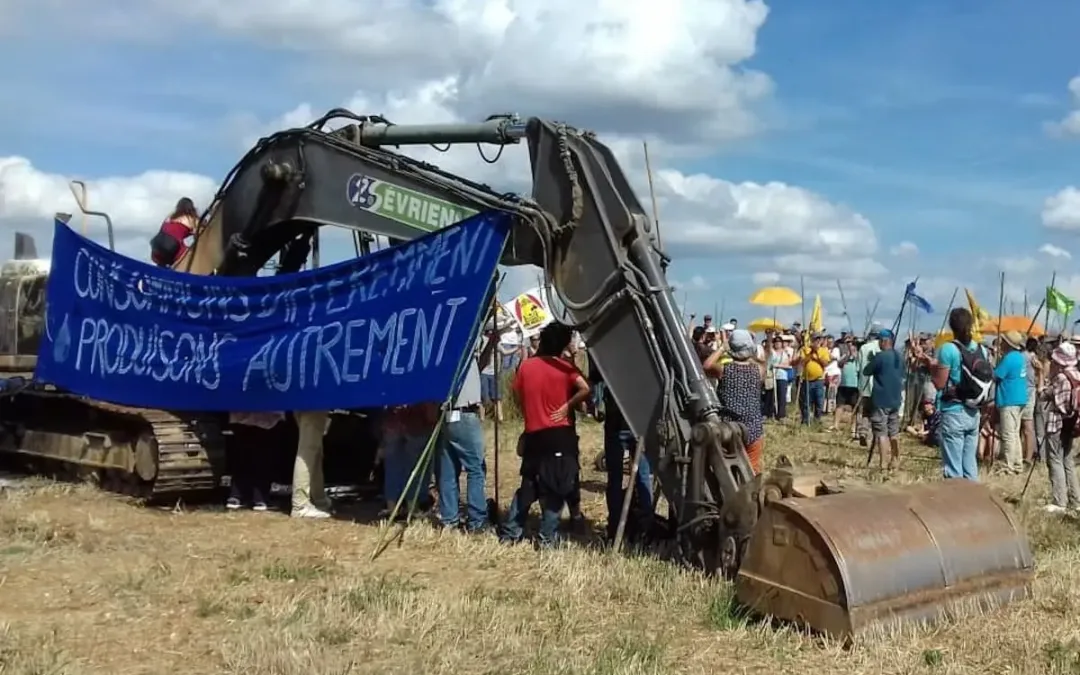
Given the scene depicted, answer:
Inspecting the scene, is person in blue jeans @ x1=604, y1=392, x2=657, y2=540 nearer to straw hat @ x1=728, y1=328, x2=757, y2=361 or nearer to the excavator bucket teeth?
straw hat @ x1=728, y1=328, x2=757, y2=361

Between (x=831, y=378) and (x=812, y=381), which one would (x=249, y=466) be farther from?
(x=831, y=378)

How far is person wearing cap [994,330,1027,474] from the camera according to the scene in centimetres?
1462

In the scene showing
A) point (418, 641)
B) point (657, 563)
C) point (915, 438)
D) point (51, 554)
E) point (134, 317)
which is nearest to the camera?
point (418, 641)

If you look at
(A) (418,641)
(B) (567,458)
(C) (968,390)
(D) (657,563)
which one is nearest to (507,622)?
(A) (418,641)

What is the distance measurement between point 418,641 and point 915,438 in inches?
587

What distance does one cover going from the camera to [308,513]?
11344 mm

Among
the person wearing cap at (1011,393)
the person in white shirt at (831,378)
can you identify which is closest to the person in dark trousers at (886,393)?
the person wearing cap at (1011,393)

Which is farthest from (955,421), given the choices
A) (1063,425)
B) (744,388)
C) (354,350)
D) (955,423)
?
(354,350)

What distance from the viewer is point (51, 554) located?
9.34 meters

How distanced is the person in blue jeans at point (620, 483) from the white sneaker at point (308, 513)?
269 cm

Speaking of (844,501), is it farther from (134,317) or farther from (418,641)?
(134,317)

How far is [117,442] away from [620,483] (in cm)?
528

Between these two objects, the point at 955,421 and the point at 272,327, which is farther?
the point at 955,421

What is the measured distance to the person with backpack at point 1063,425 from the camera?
449 inches
